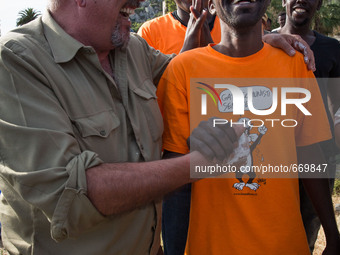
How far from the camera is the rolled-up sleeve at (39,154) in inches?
59.4

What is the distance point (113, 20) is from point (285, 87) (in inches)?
41.0

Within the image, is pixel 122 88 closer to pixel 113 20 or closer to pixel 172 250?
pixel 113 20

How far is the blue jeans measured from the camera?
2.56m

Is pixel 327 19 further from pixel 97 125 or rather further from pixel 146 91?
pixel 97 125

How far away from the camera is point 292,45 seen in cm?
225

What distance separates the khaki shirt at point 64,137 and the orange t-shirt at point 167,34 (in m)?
1.22

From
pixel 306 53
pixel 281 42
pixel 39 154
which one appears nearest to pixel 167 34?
pixel 281 42

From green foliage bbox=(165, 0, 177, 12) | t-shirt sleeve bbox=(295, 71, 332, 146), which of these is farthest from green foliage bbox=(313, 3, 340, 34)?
t-shirt sleeve bbox=(295, 71, 332, 146)

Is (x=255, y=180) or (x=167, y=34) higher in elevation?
(x=167, y=34)

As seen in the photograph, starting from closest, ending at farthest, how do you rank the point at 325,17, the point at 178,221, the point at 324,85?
1. the point at 178,221
2. the point at 324,85
3. the point at 325,17

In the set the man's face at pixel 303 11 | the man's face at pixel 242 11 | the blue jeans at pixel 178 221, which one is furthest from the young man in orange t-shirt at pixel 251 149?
the man's face at pixel 303 11

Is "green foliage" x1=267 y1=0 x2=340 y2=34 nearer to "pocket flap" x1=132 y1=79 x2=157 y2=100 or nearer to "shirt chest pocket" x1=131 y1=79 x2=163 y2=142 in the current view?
"pocket flap" x1=132 y1=79 x2=157 y2=100

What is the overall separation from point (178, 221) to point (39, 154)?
133 centimetres

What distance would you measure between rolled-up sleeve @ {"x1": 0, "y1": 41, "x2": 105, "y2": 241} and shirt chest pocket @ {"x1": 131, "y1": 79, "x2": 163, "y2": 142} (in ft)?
1.66
